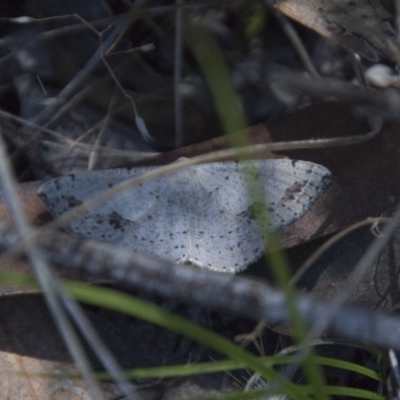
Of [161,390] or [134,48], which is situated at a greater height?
[134,48]

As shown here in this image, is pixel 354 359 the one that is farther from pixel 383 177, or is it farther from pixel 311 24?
pixel 311 24

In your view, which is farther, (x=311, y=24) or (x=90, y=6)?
(x=90, y=6)

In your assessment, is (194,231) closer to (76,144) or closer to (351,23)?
(76,144)

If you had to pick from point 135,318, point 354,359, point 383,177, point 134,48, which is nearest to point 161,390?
point 135,318

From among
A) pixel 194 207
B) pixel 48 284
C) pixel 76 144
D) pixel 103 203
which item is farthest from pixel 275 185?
pixel 48 284

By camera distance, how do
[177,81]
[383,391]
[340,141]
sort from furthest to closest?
1. [177,81]
2. [340,141]
3. [383,391]

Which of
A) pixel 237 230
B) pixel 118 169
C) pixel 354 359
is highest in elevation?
pixel 118 169
